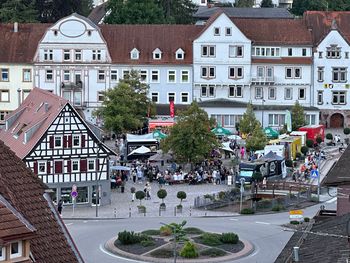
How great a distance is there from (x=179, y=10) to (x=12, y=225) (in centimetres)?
11297

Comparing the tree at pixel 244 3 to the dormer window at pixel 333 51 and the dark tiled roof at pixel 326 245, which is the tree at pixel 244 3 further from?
the dark tiled roof at pixel 326 245

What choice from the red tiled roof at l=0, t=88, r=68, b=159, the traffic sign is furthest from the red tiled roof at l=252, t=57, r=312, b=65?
the red tiled roof at l=0, t=88, r=68, b=159

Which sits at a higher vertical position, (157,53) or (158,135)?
(157,53)

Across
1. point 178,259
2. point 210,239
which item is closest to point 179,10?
point 210,239

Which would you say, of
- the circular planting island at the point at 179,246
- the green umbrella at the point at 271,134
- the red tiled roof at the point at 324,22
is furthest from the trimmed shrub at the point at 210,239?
the red tiled roof at the point at 324,22

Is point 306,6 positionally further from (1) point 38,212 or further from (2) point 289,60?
(1) point 38,212

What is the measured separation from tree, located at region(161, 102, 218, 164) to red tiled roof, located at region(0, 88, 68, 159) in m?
9.44

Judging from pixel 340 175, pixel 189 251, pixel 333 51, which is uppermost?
pixel 333 51

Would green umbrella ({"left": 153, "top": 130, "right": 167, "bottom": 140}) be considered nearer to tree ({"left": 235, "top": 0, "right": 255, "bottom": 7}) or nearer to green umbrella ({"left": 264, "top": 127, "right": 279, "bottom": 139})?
green umbrella ({"left": 264, "top": 127, "right": 279, "bottom": 139})

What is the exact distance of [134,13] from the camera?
10988 cm

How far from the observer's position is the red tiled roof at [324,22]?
314 feet

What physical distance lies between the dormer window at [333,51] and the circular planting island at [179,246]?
45505 millimetres

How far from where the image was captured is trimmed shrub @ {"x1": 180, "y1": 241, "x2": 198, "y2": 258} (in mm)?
47344

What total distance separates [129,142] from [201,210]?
17.6 m
